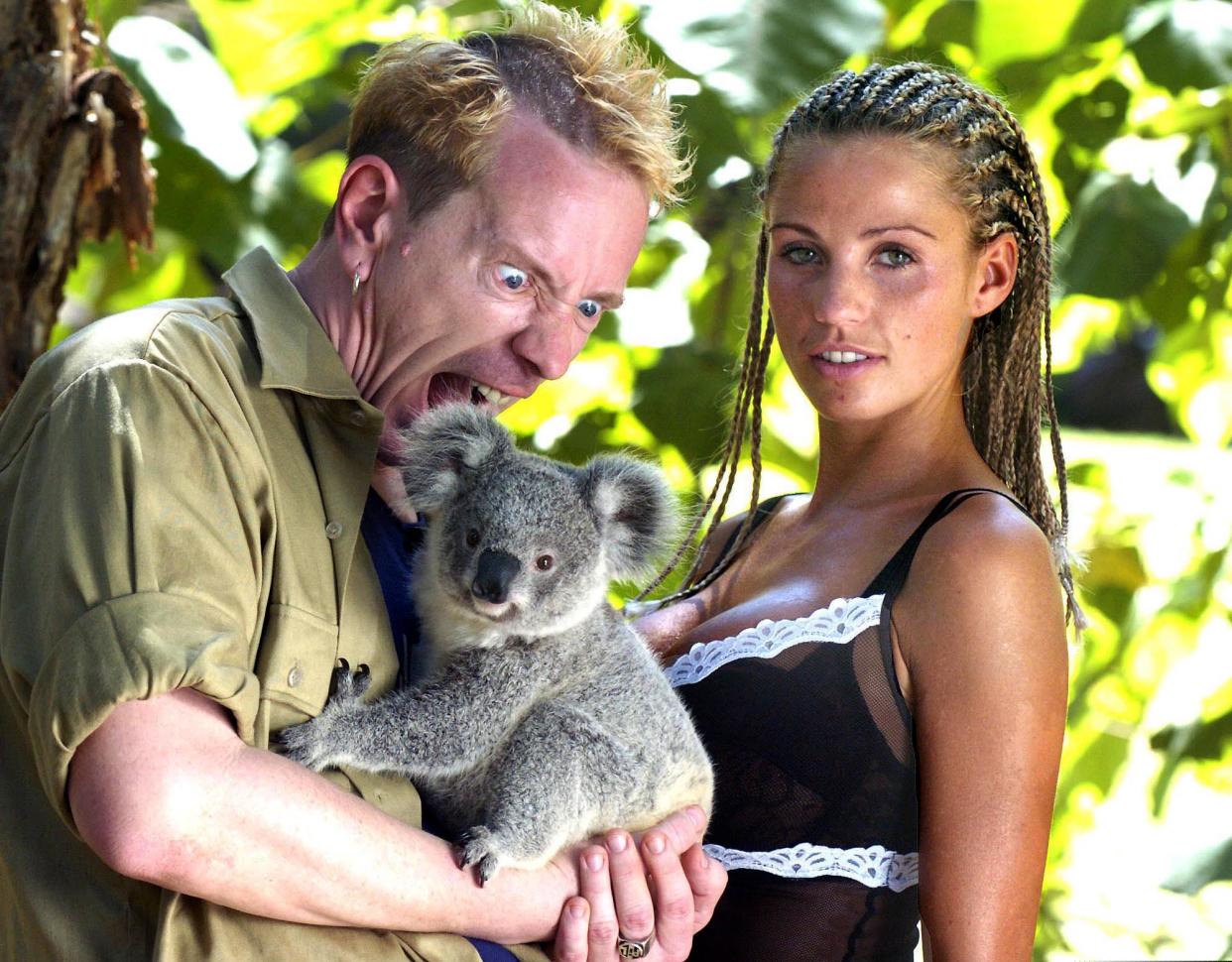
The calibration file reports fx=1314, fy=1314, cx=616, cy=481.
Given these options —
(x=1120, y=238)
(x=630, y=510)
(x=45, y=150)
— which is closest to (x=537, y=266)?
(x=630, y=510)

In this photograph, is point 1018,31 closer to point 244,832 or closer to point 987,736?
point 987,736

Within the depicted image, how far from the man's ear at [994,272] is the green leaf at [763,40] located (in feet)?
1.80

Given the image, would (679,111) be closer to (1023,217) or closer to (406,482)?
(1023,217)

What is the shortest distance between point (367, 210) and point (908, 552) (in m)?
1.01

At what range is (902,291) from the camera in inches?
88.8

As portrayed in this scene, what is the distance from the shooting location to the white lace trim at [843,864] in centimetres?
213

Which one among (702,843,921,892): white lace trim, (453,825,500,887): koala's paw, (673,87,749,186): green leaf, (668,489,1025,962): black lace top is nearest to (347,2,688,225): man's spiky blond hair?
(673,87,749,186): green leaf

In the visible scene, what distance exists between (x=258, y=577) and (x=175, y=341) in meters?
0.31

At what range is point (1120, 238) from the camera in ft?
10.8

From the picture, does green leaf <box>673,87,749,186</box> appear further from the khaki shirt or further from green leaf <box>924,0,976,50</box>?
the khaki shirt

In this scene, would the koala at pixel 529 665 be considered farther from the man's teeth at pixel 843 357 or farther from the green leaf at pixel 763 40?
the green leaf at pixel 763 40

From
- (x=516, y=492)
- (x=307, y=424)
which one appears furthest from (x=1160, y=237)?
(x=307, y=424)

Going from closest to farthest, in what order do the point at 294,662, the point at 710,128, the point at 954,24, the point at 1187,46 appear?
the point at 294,662 < the point at 710,128 < the point at 1187,46 < the point at 954,24

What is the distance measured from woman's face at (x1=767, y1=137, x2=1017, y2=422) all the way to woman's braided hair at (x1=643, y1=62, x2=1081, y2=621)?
4 centimetres
